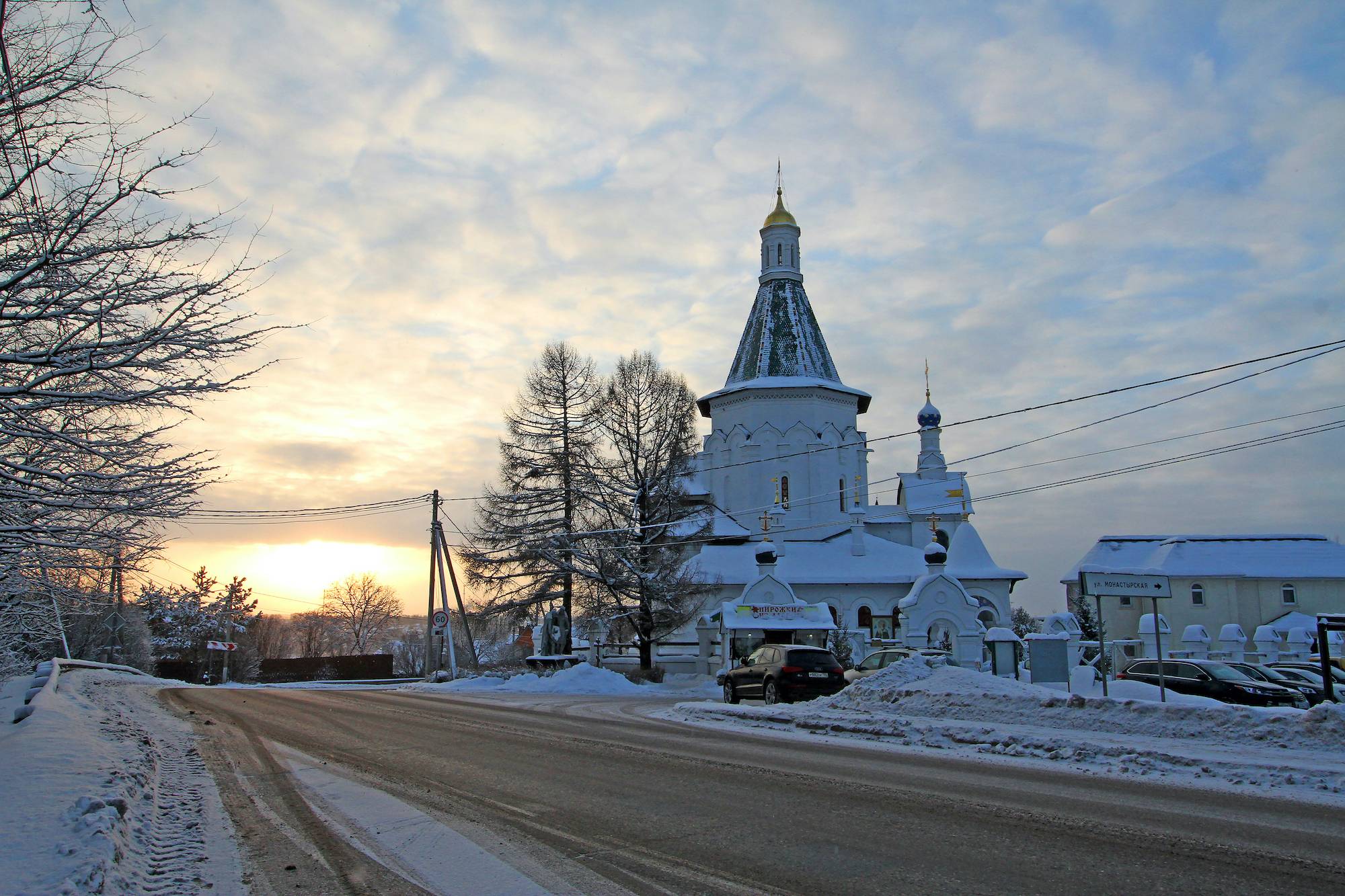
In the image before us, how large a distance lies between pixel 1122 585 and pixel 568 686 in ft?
55.6

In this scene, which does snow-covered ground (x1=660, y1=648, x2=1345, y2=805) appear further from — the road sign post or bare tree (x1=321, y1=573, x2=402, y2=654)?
bare tree (x1=321, y1=573, x2=402, y2=654)

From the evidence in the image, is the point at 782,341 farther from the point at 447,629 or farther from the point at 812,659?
the point at 812,659

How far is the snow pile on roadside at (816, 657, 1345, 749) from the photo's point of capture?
11.3m

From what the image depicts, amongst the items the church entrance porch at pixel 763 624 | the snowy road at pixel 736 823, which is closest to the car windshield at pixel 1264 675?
the church entrance porch at pixel 763 624

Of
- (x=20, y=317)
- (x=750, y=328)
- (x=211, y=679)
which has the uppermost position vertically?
(x=750, y=328)

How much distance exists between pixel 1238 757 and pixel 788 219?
47.6 meters

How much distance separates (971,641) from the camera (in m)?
33.6

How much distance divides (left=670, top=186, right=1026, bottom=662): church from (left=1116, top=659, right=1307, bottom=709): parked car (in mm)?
19973

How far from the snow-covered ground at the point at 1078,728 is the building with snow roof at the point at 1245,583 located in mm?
42024

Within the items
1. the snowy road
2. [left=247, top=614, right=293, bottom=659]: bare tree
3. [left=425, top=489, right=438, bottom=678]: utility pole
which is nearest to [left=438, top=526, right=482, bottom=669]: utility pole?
[left=425, top=489, right=438, bottom=678]: utility pole

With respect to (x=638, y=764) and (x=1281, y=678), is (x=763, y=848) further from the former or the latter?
(x=1281, y=678)

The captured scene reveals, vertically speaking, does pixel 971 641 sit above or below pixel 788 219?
below

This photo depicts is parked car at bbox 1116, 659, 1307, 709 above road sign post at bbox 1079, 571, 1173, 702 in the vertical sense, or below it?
Answer: below

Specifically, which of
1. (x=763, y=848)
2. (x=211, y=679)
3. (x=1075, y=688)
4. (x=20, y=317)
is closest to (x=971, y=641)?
(x=1075, y=688)
